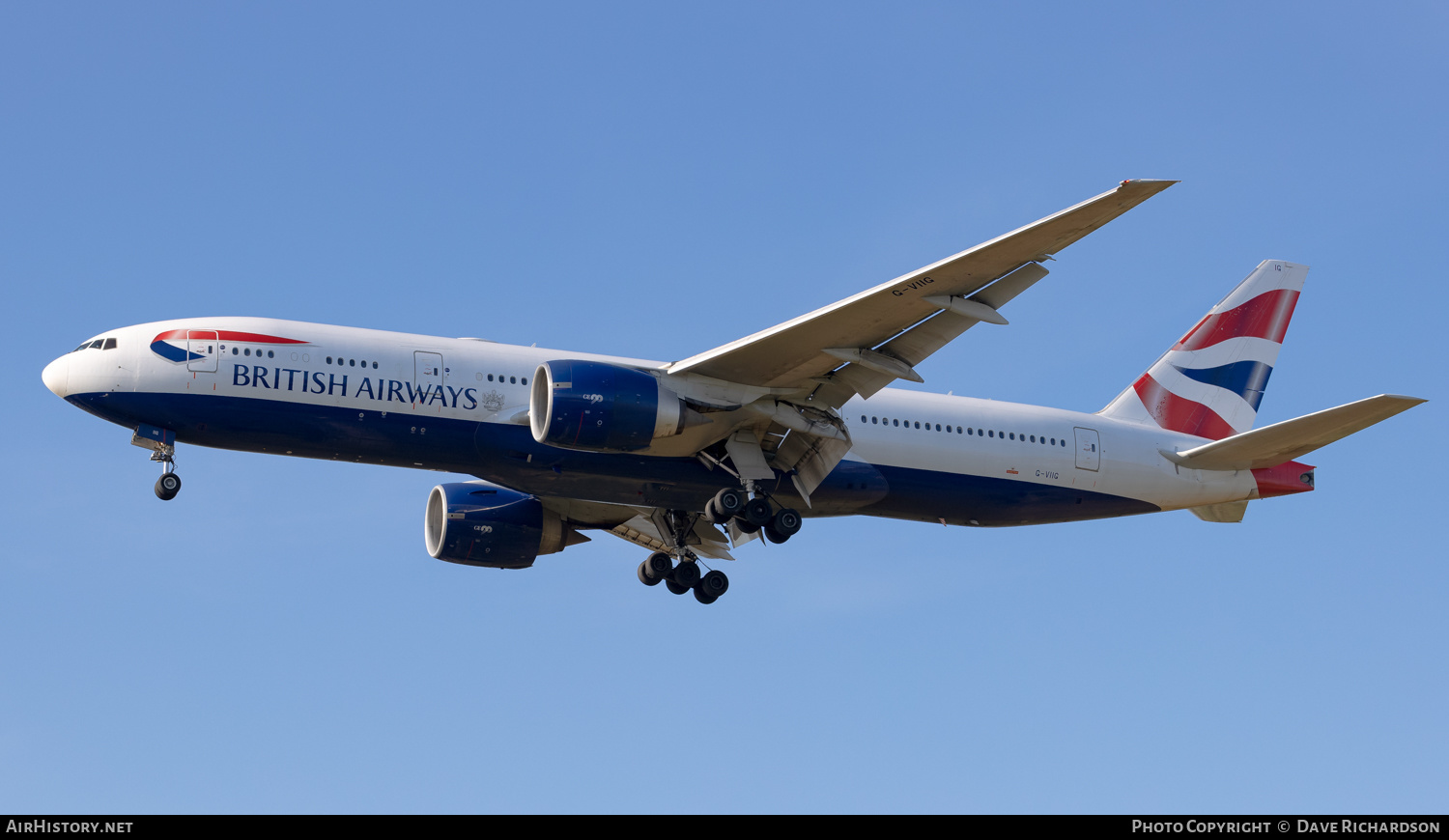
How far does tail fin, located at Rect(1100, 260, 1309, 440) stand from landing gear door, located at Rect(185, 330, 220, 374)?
19196 millimetres

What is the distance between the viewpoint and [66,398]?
86.5 feet

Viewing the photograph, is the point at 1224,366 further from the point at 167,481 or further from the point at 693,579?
the point at 167,481

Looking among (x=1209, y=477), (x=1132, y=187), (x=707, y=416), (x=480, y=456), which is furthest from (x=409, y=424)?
(x=1209, y=477)

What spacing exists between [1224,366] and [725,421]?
13481mm

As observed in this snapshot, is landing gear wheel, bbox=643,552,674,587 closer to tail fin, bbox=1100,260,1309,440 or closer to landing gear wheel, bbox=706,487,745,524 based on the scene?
landing gear wheel, bbox=706,487,745,524

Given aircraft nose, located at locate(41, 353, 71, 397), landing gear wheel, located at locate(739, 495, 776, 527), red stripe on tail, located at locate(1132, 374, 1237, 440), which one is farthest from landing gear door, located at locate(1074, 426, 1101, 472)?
aircraft nose, located at locate(41, 353, 71, 397)

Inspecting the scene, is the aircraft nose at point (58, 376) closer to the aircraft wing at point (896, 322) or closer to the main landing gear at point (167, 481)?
the main landing gear at point (167, 481)

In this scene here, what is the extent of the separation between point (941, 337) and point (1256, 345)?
40.6 ft

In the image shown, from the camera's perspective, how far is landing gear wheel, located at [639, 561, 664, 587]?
108 ft

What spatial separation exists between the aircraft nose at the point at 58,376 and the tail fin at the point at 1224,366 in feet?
71.1

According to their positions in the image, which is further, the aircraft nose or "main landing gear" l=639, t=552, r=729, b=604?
"main landing gear" l=639, t=552, r=729, b=604

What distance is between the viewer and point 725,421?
89.7 feet

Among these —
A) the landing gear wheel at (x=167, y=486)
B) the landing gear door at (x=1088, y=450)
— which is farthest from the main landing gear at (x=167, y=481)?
the landing gear door at (x=1088, y=450)

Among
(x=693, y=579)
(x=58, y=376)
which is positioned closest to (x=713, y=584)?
(x=693, y=579)
